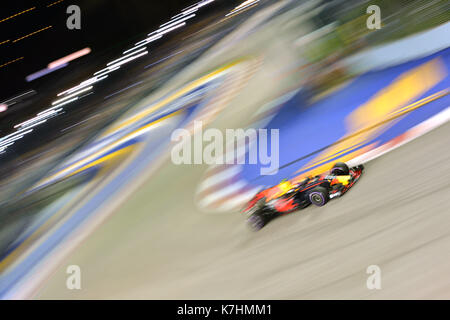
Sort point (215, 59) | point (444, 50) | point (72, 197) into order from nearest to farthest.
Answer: point (444, 50), point (72, 197), point (215, 59)

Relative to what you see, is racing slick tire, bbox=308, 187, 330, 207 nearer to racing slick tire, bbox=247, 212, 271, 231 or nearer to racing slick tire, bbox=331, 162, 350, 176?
racing slick tire, bbox=331, 162, 350, 176

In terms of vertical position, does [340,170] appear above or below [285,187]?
above

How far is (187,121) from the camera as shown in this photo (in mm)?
6164

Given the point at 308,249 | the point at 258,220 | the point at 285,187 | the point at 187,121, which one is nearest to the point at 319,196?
the point at 285,187

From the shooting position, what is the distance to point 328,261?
283 cm

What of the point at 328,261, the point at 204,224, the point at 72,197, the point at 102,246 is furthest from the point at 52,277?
the point at 328,261

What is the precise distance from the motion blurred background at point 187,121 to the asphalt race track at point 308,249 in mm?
18

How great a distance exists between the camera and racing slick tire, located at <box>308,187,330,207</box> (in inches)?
130

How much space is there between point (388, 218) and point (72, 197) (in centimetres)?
468

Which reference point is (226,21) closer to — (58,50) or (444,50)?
(58,50)

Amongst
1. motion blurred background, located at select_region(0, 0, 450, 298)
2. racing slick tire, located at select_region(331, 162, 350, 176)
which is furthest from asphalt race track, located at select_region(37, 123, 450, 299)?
racing slick tire, located at select_region(331, 162, 350, 176)

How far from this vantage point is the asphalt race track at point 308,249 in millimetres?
2553

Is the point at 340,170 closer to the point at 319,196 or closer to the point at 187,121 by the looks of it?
the point at 319,196

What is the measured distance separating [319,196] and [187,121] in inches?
131
